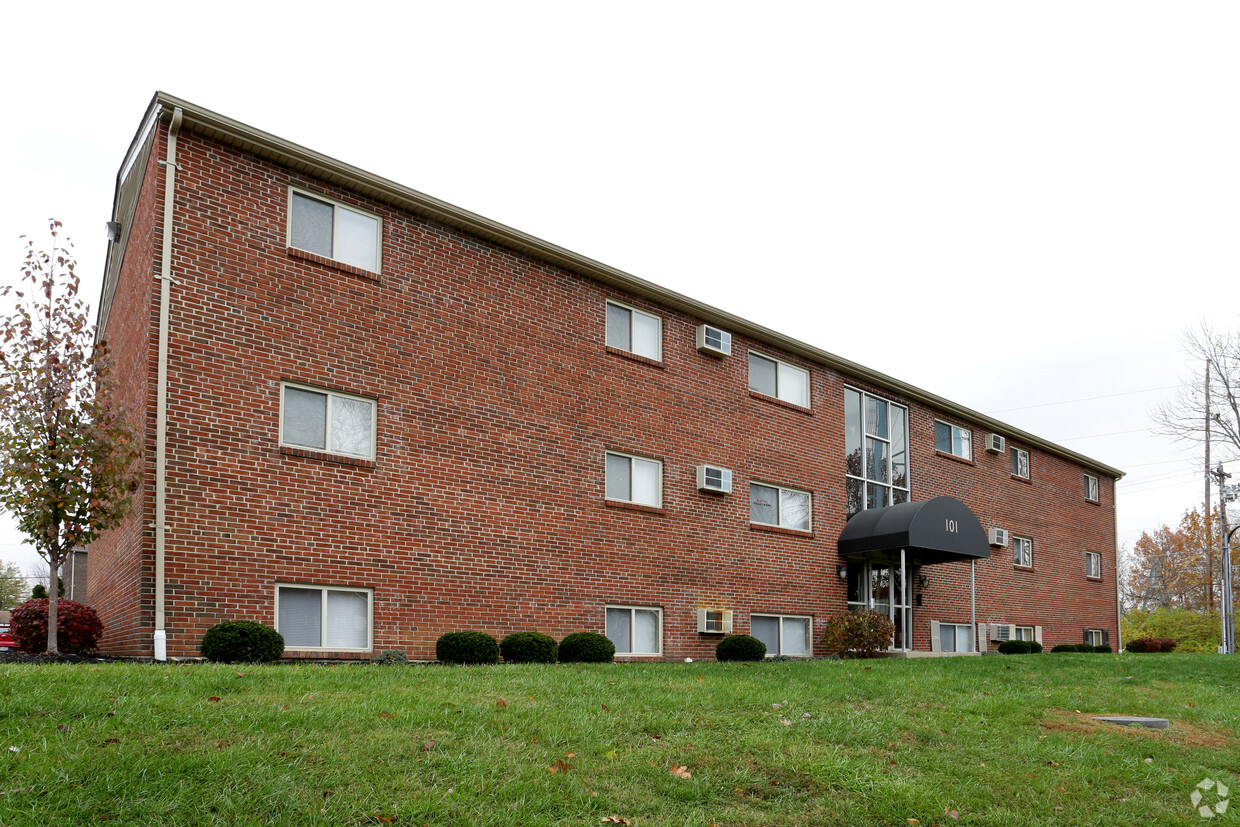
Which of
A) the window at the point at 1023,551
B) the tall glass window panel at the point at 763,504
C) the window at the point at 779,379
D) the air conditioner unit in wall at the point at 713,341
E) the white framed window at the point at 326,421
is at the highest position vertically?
the air conditioner unit in wall at the point at 713,341

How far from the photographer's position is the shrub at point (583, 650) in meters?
14.4

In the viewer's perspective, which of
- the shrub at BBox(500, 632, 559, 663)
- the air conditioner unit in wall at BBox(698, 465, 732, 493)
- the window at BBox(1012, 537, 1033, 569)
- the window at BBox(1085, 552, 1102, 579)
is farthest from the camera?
the window at BBox(1085, 552, 1102, 579)

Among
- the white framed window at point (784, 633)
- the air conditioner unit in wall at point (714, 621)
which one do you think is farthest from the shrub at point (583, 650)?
the white framed window at point (784, 633)

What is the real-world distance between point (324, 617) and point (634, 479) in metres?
6.34

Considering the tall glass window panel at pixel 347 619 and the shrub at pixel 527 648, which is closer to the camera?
the tall glass window panel at pixel 347 619

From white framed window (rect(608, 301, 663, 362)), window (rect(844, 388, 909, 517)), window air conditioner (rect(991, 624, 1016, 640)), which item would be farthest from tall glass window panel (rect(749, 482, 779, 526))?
window air conditioner (rect(991, 624, 1016, 640))

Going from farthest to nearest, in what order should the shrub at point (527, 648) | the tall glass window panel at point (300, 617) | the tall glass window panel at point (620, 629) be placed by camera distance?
the tall glass window panel at point (620, 629) → the shrub at point (527, 648) → the tall glass window panel at point (300, 617)

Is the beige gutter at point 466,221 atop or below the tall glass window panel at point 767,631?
atop

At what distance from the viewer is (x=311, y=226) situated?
1348cm

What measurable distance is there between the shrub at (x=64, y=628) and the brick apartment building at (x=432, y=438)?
0.35m

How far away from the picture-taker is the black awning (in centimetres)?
1997

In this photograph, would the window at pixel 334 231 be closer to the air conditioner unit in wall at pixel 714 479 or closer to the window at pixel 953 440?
the air conditioner unit in wall at pixel 714 479

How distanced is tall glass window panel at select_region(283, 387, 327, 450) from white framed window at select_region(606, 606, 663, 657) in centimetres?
597

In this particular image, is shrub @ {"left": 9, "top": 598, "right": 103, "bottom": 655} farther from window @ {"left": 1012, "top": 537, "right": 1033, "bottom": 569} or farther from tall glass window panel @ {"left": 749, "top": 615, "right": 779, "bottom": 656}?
window @ {"left": 1012, "top": 537, "right": 1033, "bottom": 569}
